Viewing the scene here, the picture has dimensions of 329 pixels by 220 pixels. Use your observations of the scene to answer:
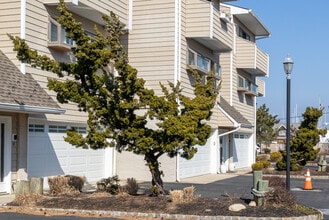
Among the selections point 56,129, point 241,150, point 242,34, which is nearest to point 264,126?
point 241,150

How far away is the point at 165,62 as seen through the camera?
23656 mm

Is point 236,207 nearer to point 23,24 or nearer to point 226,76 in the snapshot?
point 23,24

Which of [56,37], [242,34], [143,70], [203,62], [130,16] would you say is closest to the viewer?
[56,37]

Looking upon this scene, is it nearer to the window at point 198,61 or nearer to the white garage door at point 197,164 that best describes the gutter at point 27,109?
the white garage door at point 197,164

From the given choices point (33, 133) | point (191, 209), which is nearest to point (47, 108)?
point (33, 133)

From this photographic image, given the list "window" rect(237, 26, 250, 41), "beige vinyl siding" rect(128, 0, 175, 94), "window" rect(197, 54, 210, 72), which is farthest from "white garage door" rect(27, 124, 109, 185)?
"window" rect(237, 26, 250, 41)

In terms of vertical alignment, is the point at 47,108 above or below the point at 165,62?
below

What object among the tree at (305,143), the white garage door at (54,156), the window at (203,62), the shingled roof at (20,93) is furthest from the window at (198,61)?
the shingled roof at (20,93)

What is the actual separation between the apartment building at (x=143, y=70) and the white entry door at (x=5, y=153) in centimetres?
3

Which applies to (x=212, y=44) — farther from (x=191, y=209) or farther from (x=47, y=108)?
(x=191, y=209)

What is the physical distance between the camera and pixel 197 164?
88.9ft

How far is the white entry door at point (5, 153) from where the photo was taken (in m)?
16.4

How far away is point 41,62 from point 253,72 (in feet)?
77.3

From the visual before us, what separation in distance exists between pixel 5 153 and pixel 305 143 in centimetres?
1794
